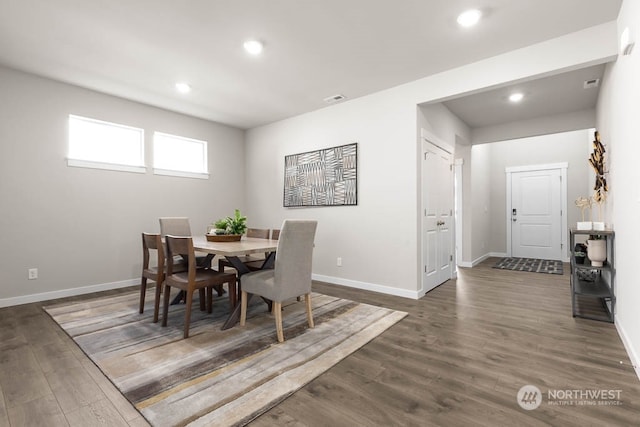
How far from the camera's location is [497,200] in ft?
23.9

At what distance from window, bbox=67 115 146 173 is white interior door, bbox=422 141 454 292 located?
13.3ft

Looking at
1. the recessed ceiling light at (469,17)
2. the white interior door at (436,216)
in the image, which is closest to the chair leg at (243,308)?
the white interior door at (436,216)

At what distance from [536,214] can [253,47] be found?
699 cm

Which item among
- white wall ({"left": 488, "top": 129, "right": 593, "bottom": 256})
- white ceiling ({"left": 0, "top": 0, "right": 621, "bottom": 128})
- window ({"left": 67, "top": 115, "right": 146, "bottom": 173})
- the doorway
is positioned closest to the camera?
white ceiling ({"left": 0, "top": 0, "right": 621, "bottom": 128})

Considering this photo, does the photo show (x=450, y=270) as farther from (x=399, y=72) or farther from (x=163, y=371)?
(x=163, y=371)

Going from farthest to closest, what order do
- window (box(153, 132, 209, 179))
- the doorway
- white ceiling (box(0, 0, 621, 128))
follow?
the doorway → window (box(153, 132, 209, 179)) → white ceiling (box(0, 0, 621, 128))

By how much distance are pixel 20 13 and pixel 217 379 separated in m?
3.22

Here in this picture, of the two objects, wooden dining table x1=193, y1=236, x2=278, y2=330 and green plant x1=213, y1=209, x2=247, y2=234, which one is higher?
green plant x1=213, y1=209, x2=247, y2=234

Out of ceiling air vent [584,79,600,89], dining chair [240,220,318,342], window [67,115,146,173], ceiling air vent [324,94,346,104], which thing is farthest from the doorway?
window [67,115,146,173]

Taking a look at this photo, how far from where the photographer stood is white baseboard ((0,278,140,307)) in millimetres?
3351

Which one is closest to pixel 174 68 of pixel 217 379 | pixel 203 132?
Answer: pixel 203 132

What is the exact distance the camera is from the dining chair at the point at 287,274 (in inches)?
95.9

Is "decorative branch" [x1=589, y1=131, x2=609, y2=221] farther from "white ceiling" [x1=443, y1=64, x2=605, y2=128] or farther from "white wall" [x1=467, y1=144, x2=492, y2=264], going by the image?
"white wall" [x1=467, y1=144, x2=492, y2=264]

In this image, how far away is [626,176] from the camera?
222cm
